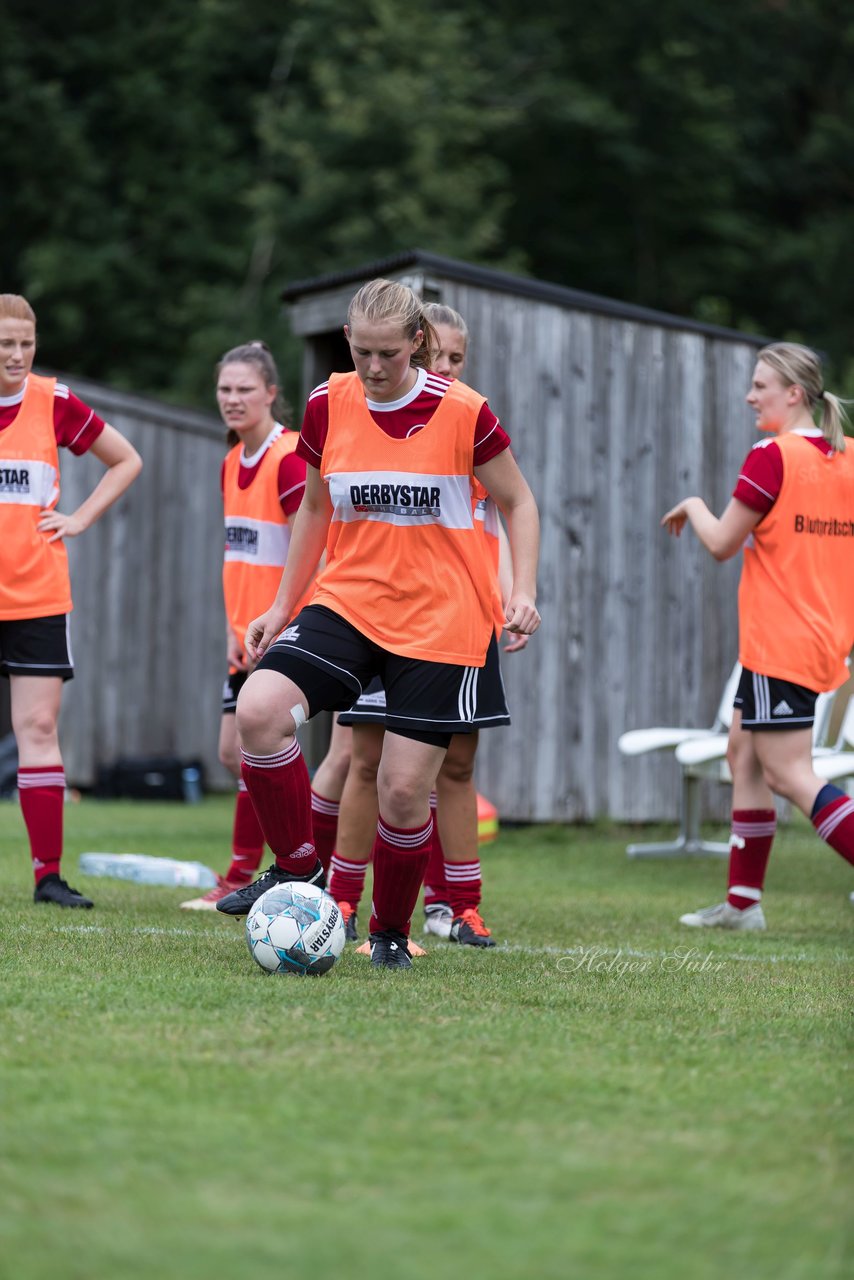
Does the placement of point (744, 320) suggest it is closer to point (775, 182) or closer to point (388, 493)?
point (775, 182)

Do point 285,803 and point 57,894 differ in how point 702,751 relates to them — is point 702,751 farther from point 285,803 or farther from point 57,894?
point 285,803

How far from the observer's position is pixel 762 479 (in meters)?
5.64

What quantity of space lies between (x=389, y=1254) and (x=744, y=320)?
23.4 meters

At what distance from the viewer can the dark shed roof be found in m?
9.48

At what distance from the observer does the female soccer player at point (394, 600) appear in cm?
435

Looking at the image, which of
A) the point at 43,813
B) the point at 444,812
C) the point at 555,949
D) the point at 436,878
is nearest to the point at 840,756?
the point at 436,878

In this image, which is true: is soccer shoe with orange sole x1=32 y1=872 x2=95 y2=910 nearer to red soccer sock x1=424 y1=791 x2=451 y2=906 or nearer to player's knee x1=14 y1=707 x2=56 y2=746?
player's knee x1=14 y1=707 x2=56 y2=746

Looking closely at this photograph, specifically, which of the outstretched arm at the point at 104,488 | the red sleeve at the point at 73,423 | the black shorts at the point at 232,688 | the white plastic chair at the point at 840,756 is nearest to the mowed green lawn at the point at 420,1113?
the black shorts at the point at 232,688

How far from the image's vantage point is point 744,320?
24.5 metres

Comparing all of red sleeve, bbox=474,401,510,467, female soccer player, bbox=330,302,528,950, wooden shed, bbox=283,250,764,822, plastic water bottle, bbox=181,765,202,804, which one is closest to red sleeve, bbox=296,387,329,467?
red sleeve, bbox=474,401,510,467

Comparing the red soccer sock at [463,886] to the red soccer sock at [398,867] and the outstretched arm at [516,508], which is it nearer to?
the red soccer sock at [398,867]

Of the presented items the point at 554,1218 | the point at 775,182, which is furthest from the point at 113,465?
the point at 775,182

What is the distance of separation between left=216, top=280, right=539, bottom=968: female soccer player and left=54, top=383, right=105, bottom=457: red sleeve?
174 centimetres

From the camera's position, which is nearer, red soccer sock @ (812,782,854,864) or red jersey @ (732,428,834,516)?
red soccer sock @ (812,782,854,864)
